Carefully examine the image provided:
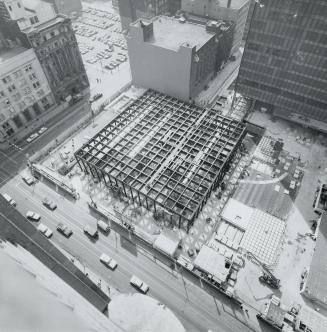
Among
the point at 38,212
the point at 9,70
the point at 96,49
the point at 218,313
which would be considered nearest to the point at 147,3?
the point at 96,49

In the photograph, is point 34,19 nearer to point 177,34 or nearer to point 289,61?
point 177,34

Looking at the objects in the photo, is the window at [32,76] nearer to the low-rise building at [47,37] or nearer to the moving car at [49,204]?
the low-rise building at [47,37]

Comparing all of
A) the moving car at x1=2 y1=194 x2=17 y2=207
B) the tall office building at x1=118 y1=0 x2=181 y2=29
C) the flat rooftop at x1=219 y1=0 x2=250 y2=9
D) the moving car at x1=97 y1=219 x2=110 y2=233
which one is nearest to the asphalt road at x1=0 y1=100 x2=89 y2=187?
the moving car at x1=2 y1=194 x2=17 y2=207

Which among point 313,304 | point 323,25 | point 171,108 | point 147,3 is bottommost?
point 313,304

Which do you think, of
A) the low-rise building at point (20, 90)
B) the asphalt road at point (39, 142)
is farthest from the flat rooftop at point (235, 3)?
the low-rise building at point (20, 90)

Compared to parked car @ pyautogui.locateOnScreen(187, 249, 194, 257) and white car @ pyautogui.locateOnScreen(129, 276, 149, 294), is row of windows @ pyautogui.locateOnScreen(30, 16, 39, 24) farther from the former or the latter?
parked car @ pyautogui.locateOnScreen(187, 249, 194, 257)

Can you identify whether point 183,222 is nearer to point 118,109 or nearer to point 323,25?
point 118,109
